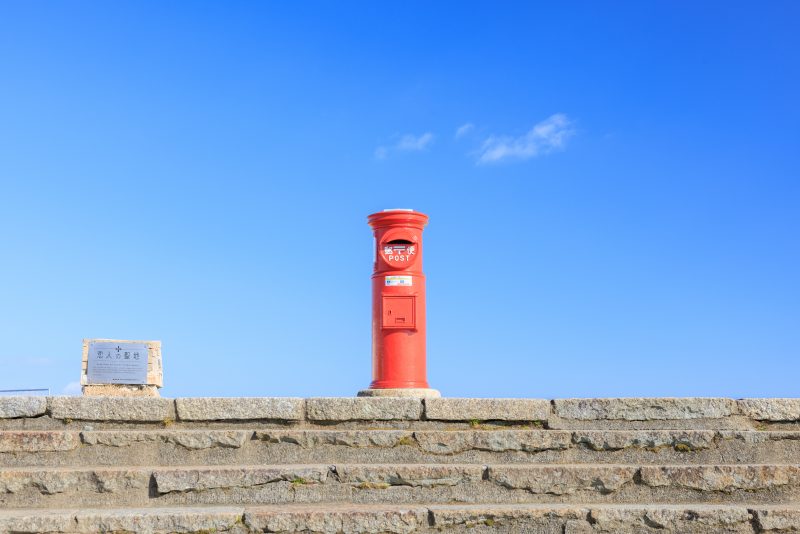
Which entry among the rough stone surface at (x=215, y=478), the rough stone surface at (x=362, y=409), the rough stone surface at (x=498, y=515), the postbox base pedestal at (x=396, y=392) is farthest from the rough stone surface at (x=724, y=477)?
the postbox base pedestal at (x=396, y=392)

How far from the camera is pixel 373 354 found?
7816mm

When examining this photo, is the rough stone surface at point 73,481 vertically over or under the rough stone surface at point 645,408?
under

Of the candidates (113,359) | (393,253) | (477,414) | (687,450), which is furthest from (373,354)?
(113,359)

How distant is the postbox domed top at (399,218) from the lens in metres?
7.70

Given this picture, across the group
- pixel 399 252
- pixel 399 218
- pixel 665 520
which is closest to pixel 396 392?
pixel 399 252

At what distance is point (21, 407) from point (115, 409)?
2.37ft

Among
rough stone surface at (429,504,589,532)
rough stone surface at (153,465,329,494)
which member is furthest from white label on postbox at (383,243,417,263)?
rough stone surface at (429,504,589,532)

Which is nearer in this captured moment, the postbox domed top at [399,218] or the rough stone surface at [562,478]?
the rough stone surface at [562,478]

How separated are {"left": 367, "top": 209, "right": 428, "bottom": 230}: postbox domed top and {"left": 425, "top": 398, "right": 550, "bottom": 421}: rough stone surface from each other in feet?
8.12

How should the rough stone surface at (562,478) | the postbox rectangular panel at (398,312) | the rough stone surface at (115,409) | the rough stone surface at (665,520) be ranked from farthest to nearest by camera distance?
the postbox rectangular panel at (398,312)
the rough stone surface at (115,409)
the rough stone surface at (562,478)
the rough stone surface at (665,520)

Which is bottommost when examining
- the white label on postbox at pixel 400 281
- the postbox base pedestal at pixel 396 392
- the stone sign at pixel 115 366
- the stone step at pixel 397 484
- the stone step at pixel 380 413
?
the stone step at pixel 397 484

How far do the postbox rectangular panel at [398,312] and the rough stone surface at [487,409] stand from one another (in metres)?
1.99

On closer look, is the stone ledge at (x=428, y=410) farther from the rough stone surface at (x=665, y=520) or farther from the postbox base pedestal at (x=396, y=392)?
the postbox base pedestal at (x=396, y=392)

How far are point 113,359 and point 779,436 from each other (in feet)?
27.0
